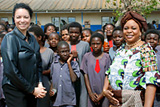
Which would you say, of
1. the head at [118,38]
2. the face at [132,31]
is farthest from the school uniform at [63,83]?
the face at [132,31]

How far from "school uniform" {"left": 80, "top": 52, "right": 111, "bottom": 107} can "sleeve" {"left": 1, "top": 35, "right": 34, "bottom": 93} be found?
5.12ft

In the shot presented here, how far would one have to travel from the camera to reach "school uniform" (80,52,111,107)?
347 centimetres

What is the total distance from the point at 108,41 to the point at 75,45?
1.42 metres

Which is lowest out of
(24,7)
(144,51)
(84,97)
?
(84,97)

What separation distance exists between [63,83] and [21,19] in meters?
1.61

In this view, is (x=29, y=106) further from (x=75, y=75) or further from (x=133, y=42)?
(x=133, y=42)

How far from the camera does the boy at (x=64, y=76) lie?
3459 millimetres

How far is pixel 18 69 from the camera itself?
2.33 m

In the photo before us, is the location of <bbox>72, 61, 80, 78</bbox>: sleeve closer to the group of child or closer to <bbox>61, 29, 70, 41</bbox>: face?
the group of child

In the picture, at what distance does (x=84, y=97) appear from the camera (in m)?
3.72

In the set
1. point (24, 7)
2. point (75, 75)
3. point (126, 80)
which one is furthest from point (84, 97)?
point (24, 7)

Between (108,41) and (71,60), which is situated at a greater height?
(108,41)

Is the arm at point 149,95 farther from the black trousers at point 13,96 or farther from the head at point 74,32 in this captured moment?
the head at point 74,32

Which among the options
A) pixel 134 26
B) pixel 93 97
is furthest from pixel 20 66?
pixel 93 97
